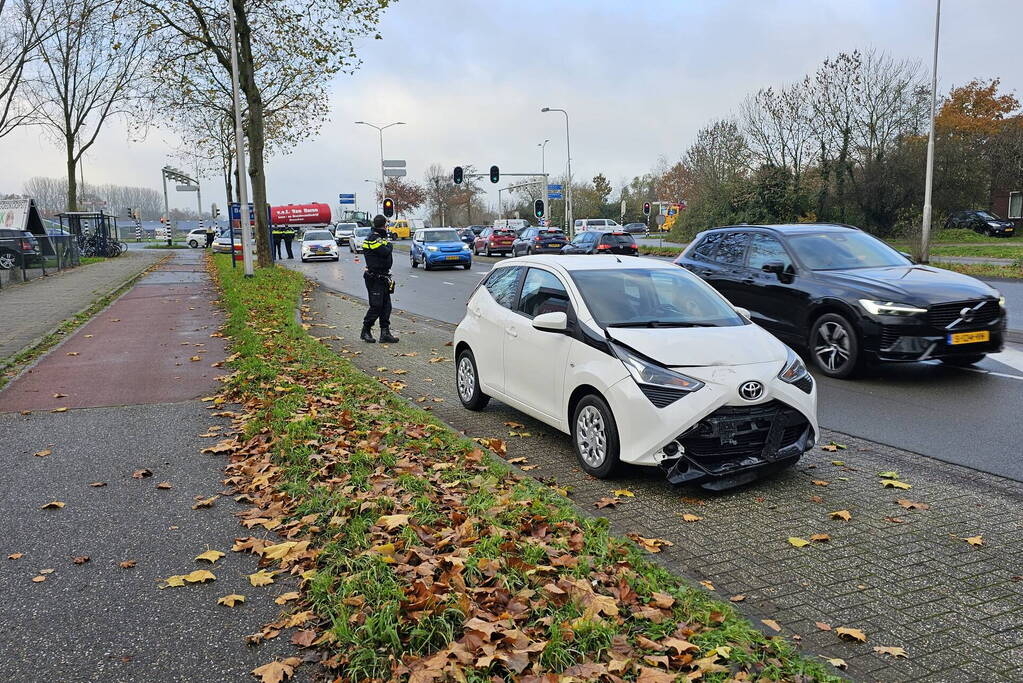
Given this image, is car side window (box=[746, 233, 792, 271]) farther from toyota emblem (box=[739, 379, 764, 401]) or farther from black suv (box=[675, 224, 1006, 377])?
toyota emblem (box=[739, 379, 764, 401])

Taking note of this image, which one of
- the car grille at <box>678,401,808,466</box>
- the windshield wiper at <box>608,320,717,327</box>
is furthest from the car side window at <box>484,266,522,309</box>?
the car grille at <box>678,401,808,466</box>

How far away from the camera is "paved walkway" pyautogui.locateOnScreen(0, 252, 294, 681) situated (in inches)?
133

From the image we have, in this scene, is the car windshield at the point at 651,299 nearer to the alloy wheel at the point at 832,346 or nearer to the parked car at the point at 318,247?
the alloy wheel at the point at 832,346

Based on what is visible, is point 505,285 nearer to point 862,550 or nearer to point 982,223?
point 862,550

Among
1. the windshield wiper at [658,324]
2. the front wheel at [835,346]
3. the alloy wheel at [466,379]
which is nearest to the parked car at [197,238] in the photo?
the alloy wheel at [466,379]

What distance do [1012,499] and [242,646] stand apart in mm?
4596

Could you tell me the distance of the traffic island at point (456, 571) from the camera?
3.11 meters

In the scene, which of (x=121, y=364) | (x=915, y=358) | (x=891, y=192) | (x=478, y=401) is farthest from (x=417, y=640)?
(x=891, y=192)

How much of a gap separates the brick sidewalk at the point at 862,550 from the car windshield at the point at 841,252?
3510 millimetres

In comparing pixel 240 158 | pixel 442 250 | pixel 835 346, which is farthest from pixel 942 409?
pixel 442 250

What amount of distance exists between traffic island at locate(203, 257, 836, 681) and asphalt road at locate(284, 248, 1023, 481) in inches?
120

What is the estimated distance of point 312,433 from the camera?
6.41 metres

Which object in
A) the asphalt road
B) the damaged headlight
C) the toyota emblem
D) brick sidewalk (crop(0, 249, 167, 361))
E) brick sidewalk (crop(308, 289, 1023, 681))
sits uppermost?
the damaged headlight

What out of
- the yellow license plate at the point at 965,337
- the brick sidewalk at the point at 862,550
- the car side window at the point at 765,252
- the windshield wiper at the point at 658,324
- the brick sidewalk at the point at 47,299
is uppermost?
the car side window at the point at 765,252
